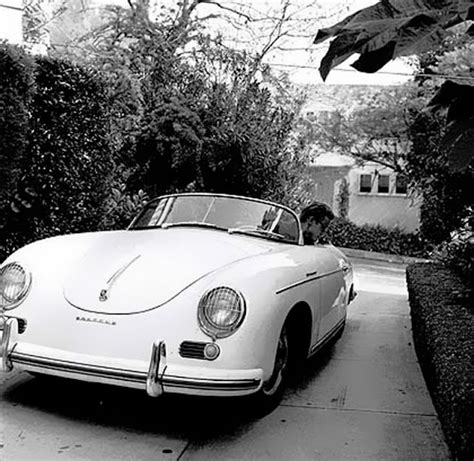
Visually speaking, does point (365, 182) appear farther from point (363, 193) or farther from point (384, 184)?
point (384, 184)

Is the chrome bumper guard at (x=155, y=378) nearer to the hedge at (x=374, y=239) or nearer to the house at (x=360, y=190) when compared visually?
the hedge at (x=374, y=239)

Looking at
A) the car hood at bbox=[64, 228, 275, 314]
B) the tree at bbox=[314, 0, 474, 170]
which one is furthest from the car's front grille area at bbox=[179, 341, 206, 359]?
the tree at bbox=[314, 0, 474, 170]

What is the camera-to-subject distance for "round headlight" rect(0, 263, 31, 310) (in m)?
4.04

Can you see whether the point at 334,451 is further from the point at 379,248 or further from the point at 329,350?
the point at 379,248

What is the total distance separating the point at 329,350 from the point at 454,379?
10.1 ft

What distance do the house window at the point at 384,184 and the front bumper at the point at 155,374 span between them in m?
25.5

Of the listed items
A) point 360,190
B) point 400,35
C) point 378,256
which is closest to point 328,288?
point 400,35

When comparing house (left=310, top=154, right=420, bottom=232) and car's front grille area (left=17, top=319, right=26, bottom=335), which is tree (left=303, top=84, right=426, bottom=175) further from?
car's front grille area (left=17, top=319, right=26, bottom=335)

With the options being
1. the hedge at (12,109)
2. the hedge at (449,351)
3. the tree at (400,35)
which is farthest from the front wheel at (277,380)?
the hedge at (12,109)

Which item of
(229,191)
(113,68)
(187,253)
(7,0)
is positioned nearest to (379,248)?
(229,191)

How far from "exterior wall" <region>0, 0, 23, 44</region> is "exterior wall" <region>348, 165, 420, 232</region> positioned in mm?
19000

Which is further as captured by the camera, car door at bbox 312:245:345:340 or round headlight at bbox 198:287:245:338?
car door at bbox 312:245:345:340

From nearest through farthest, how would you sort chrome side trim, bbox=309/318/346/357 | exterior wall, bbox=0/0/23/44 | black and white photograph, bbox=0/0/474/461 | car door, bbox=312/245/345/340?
1. black and white photograph, bbox=0/0/474/461
2. chrome side trim, bbox=309/318/346/357
3. car door, bbox=312/245/345/340
4. exterior wall, bbox=0/0/23/44

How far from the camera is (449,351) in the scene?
12.5ft
